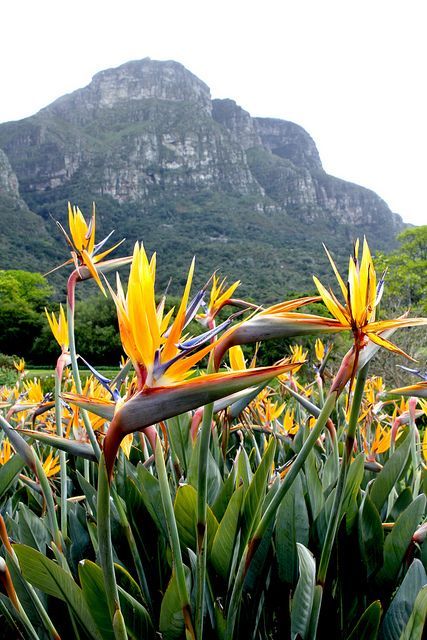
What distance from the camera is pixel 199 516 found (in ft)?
2.12

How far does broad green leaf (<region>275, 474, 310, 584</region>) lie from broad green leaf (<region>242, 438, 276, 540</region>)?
127 millimetres

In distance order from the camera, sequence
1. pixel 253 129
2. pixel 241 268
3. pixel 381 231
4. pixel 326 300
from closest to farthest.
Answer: pixel 326 300 → pixel 241 268 → pixel 381 231 → pixel 253 129

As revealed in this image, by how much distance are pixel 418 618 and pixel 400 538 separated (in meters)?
0.27

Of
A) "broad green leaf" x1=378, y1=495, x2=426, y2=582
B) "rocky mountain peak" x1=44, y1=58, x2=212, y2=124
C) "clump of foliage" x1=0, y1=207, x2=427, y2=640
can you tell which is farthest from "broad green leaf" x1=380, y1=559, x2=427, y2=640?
"rocky mountain peak" x1=44, y1=58, x2=212, y2=124

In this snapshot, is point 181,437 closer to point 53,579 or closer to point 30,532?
point 30,532

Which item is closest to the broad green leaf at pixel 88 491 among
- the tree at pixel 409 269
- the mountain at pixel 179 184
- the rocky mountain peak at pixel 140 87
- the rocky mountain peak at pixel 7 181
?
the tree at pixel 409 269

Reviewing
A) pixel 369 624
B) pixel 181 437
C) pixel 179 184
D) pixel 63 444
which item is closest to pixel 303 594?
pixel 369 624

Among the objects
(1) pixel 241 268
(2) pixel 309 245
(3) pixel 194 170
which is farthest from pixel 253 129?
(1) pixel 241 268

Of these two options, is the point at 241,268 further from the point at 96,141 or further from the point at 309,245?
the point at 96,141

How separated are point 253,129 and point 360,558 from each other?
8906 centimetres

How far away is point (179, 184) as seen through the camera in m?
66.5

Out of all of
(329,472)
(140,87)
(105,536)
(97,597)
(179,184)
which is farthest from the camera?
(140,87)

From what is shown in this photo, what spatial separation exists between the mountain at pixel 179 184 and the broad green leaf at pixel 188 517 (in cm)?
3651

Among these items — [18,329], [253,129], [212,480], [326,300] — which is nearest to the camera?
Result: [326,300]
